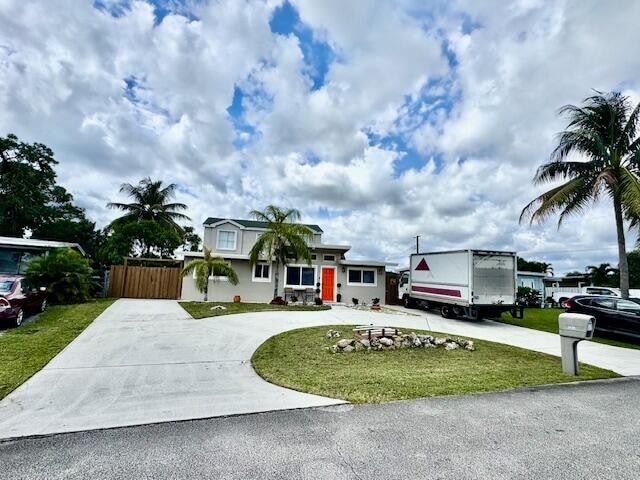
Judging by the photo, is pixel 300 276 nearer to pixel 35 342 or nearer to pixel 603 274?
pixel 35 342

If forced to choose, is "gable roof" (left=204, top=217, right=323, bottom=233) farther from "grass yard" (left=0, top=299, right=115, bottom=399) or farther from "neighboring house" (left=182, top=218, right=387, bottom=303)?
"grass yard" (left=0, top=299, right=115, bottom=399)

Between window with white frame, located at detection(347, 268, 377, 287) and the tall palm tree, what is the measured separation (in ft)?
54.8

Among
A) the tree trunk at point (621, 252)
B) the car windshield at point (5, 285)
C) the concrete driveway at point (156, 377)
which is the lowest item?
the concrete driveway at point (156, 377)

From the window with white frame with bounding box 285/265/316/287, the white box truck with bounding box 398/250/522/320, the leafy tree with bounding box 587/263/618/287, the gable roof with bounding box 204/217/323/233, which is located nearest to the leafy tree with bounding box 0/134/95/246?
the gable roof with bounding box 204/217/323/233

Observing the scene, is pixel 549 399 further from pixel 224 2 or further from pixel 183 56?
pixel 183 56

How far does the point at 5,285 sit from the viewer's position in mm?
9047

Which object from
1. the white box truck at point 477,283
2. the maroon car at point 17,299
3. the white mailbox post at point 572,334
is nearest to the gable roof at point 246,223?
the white box truck at point 477,283

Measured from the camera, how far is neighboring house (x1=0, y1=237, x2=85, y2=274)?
15211 mm

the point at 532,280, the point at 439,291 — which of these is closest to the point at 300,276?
the point at 439,291

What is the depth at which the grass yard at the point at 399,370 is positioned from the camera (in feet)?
15.5

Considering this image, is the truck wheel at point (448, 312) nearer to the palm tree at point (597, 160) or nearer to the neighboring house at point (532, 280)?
the palm tree at point (597, 160)

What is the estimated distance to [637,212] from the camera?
420 inches

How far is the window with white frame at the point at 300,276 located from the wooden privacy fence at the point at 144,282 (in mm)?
6126

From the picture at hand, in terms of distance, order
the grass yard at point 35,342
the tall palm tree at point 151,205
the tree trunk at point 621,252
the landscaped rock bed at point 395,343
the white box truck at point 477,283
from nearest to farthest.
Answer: the grass yard at point 35,342, the landscaped rock bed at point 395,343, the tree trunk at point 621,252, the white box truck at point 477,283, the tall palm tree at point 151,205
